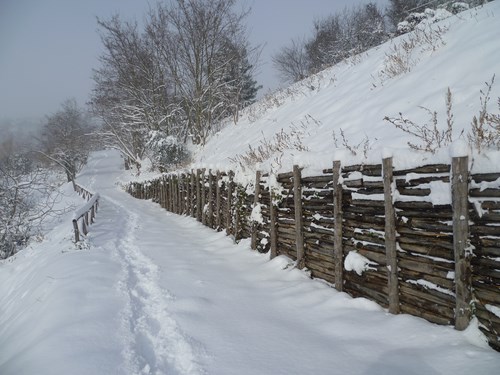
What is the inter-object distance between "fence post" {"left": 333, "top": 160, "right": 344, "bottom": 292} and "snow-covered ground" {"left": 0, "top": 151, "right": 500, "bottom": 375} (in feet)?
0.78

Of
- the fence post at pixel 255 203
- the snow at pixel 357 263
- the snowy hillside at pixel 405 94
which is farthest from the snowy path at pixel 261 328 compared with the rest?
the snowy hillside at pixel 405 94

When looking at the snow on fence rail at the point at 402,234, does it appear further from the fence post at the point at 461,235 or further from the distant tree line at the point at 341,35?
the distant tree line at the point at 341,35

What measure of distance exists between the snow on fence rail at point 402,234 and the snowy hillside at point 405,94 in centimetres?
23

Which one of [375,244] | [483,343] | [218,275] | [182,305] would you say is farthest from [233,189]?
[483,343]

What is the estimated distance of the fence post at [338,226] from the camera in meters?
4.24

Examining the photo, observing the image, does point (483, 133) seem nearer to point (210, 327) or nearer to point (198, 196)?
point (210, 327)

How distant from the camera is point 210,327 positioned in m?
3.62

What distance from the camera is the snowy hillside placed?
486 cm

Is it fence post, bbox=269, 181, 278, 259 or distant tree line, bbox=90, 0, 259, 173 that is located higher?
distant tree line, bbox=90, 0, 259, 173

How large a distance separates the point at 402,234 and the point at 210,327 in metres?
2.34

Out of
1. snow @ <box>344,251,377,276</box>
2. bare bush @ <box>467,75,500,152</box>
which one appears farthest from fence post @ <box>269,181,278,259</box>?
bare bush @ <box>467,75,500,152</box>

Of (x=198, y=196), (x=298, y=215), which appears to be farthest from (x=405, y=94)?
(x=198, y=196)

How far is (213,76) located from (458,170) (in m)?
20.8

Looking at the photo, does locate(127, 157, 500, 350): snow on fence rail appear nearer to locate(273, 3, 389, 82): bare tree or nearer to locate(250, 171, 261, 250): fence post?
locate(250, 171, 261, 250): fence post
